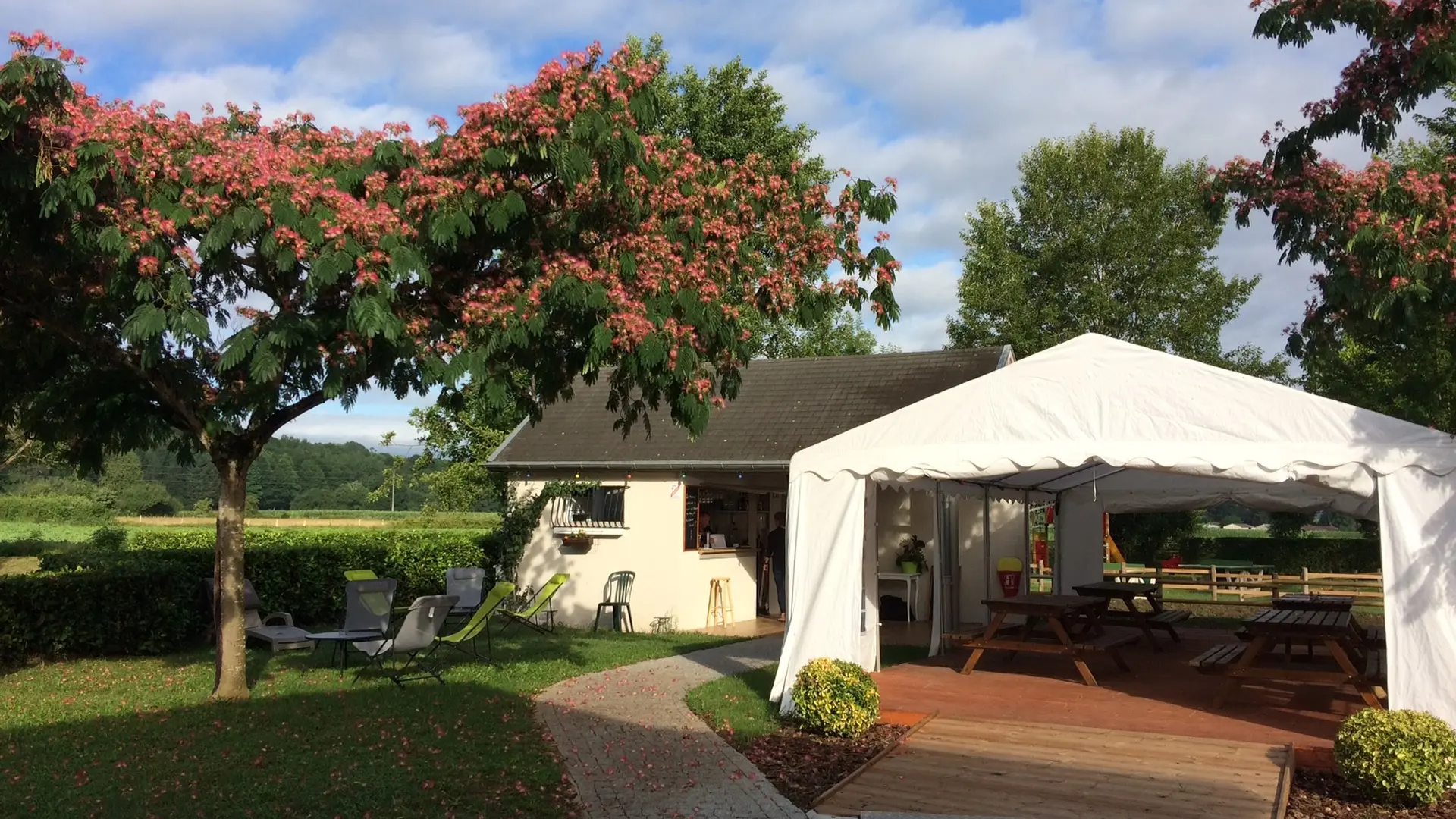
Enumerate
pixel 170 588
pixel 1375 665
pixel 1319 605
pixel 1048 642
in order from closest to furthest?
1. pixel 1375 665
2. pixel 1048 642
3. pixel 1319 605
4. pixel 170 588

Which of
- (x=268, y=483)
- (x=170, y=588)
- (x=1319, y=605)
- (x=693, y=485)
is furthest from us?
(x=268, y=483)

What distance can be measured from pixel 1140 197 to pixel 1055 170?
244cm

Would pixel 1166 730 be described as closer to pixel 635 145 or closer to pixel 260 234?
pixel 635 145

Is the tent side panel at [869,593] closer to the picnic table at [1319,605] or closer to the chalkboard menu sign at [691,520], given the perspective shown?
the picnic table at [1319,605]

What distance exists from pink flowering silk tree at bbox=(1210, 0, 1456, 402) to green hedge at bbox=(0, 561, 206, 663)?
12089mm

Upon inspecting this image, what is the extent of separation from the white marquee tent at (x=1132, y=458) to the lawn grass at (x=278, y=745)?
2.59 m

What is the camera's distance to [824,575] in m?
9.00

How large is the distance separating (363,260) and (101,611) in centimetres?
760

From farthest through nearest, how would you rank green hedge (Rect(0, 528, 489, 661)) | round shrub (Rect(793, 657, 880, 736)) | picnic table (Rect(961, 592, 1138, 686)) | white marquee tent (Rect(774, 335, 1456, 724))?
green hedge (Rect(0, 528, 489, 661))
picnic table (Rect(961, 592, 1138, 686))
round shrub (Rect(793, 657, 880, 736))
white marquee tent (Rect(774, 335, 1456, 724))

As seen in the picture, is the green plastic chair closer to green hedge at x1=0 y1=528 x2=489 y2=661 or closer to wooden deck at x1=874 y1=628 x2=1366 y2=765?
green hedge at x1=0 y1=528 x2=489 y2=661

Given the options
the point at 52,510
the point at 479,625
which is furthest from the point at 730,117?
the point at 52,510

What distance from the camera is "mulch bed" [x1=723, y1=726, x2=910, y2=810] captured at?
6777mm

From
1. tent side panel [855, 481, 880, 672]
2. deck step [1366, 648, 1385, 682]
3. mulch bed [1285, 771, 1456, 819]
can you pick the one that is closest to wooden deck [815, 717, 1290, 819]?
mulch bed [1285, 771, 1456, 819]

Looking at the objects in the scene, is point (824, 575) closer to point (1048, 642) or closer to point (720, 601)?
point (1048, 642)
